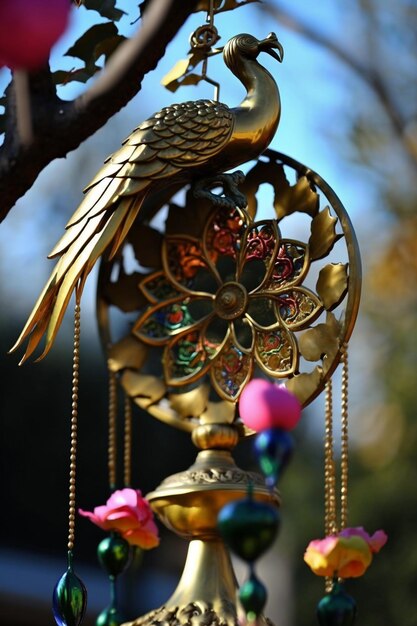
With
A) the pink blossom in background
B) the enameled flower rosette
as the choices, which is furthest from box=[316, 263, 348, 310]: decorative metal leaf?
the pink blossom in background

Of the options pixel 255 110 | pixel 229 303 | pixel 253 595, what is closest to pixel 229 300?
pixel 229 303

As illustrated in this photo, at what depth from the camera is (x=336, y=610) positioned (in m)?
1.66

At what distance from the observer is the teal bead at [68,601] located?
5.60 ft

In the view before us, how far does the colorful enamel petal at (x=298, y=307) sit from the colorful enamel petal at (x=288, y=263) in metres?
0.02

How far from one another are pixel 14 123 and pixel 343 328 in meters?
0.64

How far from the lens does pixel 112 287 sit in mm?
2121

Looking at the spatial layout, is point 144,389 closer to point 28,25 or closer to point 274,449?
point 274,449

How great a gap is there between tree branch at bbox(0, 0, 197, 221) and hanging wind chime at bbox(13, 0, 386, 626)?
1.03 feet

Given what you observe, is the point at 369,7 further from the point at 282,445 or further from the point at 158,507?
the point at 282,445

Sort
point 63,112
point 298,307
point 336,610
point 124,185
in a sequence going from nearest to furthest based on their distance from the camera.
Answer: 1. point 63,112
2. point 336,610
3. point 124,185
4. point 298,307

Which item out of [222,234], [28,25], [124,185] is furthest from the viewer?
[222,234]

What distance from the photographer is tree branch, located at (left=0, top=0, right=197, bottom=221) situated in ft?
4.55

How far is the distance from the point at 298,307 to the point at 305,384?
0.43ft

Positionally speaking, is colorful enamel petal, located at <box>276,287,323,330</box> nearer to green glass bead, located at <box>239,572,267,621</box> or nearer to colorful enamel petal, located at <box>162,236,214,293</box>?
colorful enamel petal, located at <box>162,236,214,293</box>
